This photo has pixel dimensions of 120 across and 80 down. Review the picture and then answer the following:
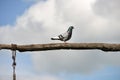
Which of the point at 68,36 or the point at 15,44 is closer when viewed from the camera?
Answer: the point at 15,44

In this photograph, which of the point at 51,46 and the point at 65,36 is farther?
the point at 65,36

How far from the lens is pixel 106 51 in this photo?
13.7 m

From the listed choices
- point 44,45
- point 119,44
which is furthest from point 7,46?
point 119,44

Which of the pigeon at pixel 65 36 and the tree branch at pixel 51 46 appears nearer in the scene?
the tree branch at pixel 51 46

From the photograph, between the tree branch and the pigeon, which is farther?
the pigeon

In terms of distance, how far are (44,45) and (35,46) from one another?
29cm

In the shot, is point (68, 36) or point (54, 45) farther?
point (68, 36)

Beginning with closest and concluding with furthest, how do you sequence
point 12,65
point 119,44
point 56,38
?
point 12,65
point 119,44
point 56,38

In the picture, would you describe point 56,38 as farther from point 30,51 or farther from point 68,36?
point 30,51

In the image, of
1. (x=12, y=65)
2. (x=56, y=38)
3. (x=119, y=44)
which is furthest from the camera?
(x=56, y=38)

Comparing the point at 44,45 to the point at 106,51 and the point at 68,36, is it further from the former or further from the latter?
the point at 68,36

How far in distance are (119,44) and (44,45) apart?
243 centimetres

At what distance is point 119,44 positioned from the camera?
44.8 ft

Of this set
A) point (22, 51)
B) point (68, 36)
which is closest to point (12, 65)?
point (22, 51)
